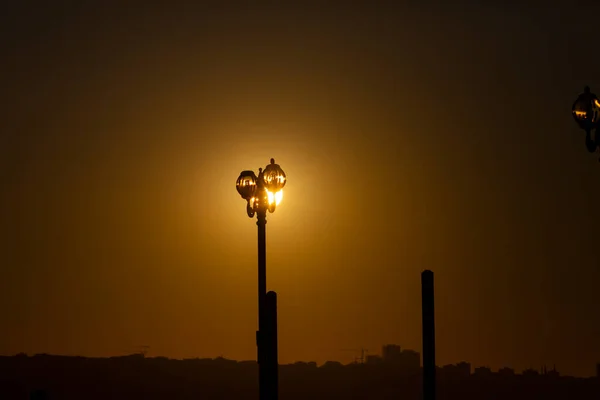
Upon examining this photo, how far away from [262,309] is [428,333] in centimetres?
297

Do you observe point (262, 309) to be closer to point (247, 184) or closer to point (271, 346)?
point (271, 346)

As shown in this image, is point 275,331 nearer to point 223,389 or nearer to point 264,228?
point 264,228

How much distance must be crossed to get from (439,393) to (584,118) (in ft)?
161

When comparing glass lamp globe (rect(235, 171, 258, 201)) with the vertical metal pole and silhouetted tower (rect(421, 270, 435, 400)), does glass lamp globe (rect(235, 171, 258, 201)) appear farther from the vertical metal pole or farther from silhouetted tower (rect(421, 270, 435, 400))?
silhouetted tower (rect(421, 270, 435, 400))

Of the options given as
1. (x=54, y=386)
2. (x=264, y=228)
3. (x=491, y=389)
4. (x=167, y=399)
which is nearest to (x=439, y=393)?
(x=491, y=389)

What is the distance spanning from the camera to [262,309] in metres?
21.5

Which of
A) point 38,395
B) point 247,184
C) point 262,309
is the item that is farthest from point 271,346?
point 38,395

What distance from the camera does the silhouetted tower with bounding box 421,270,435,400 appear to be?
21.9m

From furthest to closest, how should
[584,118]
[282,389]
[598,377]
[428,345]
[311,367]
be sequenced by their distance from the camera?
1. [311,367]
2. [282,389]
3. [598,377]
4. [428,345]
5. [584,118]

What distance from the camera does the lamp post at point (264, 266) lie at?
2078 centimetres

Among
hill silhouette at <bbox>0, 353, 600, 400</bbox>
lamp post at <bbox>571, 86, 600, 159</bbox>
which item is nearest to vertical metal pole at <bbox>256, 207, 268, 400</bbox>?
lamp post at <bbox>571, 86, 600, 159</bbox>

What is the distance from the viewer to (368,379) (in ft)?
244

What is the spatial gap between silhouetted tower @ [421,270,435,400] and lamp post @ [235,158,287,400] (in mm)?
2770

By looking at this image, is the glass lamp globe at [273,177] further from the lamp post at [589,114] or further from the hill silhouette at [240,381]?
the hill silhouette at [240,381]
